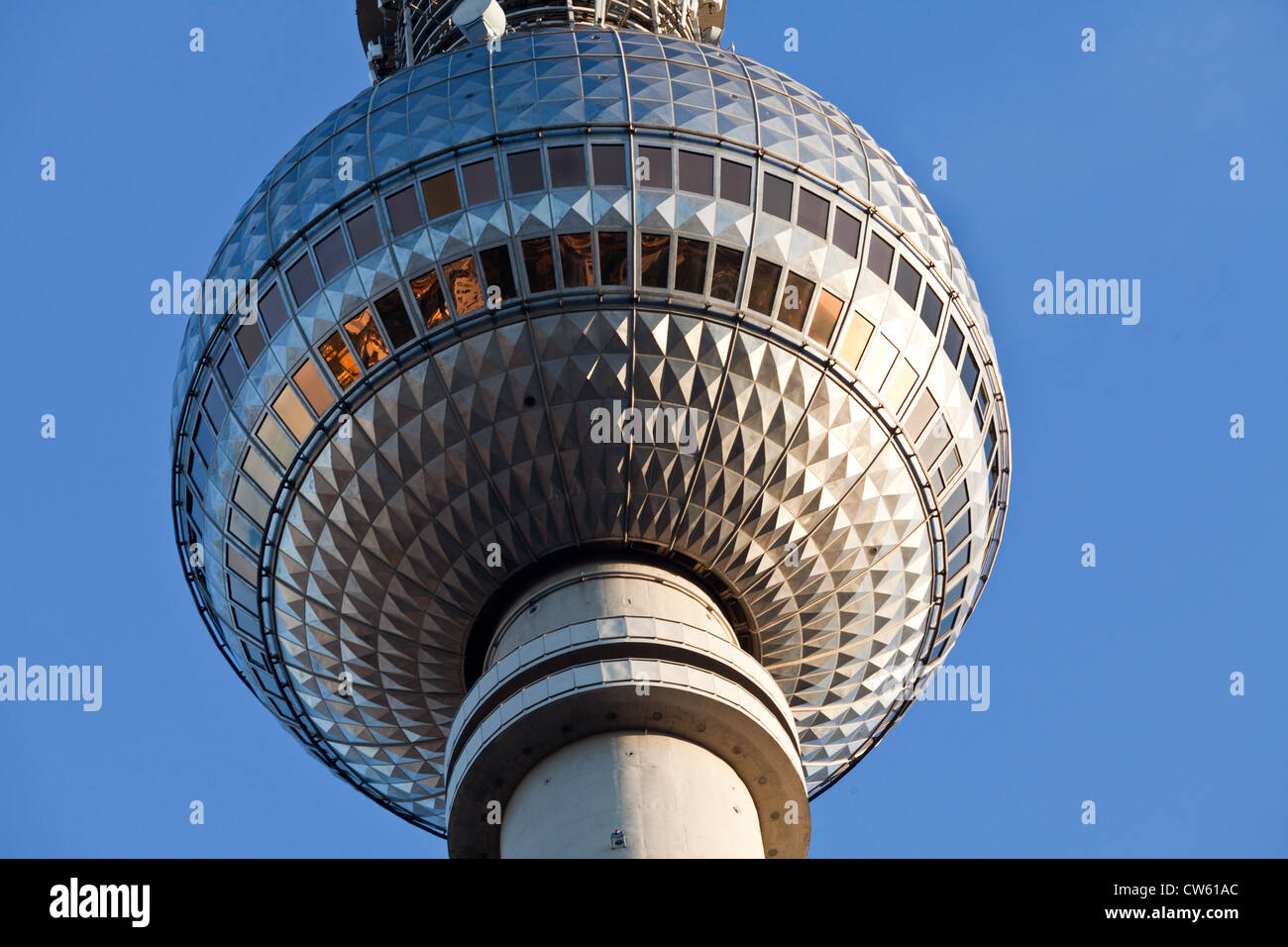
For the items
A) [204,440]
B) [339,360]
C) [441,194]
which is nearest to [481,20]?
[441,194]

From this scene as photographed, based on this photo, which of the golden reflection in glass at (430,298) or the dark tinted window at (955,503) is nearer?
the golden reflection in glass at (430,298)

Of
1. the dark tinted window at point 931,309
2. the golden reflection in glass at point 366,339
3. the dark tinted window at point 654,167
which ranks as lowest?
the golden reflection in glass at point 366,339

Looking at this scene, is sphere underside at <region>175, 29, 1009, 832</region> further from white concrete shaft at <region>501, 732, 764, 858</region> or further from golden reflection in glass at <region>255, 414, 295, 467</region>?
white concrete shaft at <region>501, 732, 764, 858</region>

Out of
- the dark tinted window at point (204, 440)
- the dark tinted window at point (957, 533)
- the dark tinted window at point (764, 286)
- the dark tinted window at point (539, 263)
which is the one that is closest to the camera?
the dark tinted window at point (539, 263)

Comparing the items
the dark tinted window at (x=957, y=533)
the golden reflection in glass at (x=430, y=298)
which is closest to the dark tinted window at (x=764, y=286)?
the golden reflection in glass at (x=430, y=298)

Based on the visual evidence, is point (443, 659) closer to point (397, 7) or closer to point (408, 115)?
point (408, 115)

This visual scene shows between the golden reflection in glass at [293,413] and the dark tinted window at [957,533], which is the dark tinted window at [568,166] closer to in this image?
the golden reflection in glass at [293,413]

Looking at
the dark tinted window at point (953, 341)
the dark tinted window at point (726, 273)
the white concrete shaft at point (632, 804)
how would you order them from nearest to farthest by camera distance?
the white concrete shaft at point (632, 804) < the dark tinted window at point (726, 273) < the dark tinted window at point (953, 341)

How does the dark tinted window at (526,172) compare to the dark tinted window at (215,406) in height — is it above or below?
above
